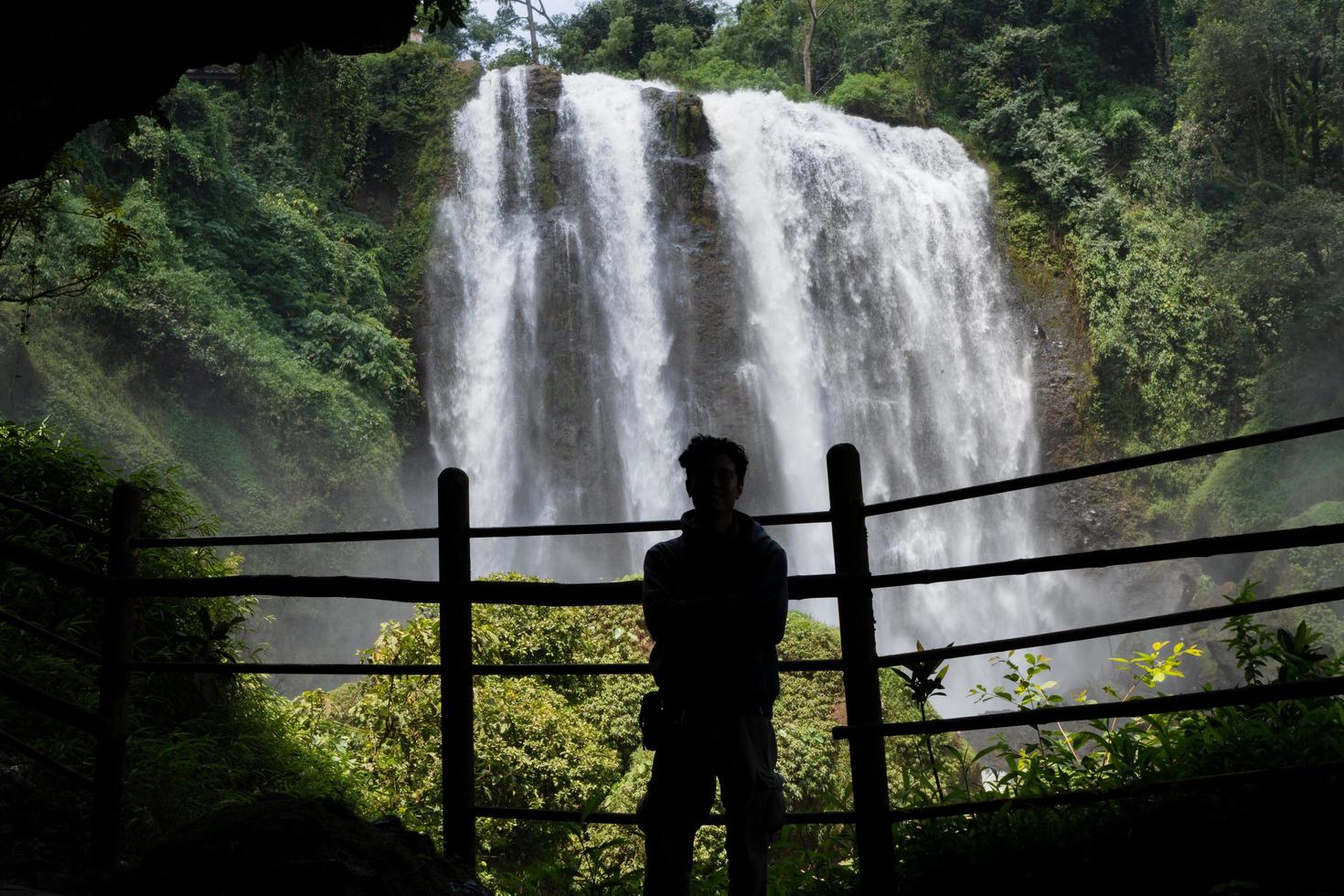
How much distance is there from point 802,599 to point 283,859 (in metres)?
1.34

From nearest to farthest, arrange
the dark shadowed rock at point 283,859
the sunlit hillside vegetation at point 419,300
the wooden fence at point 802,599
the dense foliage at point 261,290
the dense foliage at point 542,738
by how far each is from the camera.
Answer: the dark shadowed rock at point 283,859 → the wooden fence at point 802,599 → the dense foliage at point 542,738 → the sunlit hillside vegetation at point 419,300 → the dense foliage at point 261,290

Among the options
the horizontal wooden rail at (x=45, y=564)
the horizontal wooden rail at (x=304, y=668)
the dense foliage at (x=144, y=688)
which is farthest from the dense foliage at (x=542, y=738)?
the horizontal wooden rail at (x=45, y=564)

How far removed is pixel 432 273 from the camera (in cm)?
1742

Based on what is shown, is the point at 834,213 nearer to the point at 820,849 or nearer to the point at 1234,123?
the point at 1234,123

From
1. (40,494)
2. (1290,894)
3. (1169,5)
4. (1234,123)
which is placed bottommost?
(1290,894)

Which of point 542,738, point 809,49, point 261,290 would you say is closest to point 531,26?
point 809,49

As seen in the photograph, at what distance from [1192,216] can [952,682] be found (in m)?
10.1

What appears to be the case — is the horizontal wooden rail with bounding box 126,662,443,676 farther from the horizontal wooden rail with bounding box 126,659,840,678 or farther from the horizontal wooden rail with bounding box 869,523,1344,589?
the horizontal wooden rail with bounding box 869,523,1344,589

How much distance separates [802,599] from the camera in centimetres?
272

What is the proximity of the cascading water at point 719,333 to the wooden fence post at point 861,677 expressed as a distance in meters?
13.3

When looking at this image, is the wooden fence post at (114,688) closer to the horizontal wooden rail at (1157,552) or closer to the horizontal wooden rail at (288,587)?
the horizontal wooden rail at (288,587)

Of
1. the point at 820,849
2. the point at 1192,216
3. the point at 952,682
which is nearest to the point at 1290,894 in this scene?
the point at 820,849

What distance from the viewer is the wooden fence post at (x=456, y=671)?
3.09m

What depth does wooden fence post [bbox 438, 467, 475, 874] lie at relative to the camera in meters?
3.09
